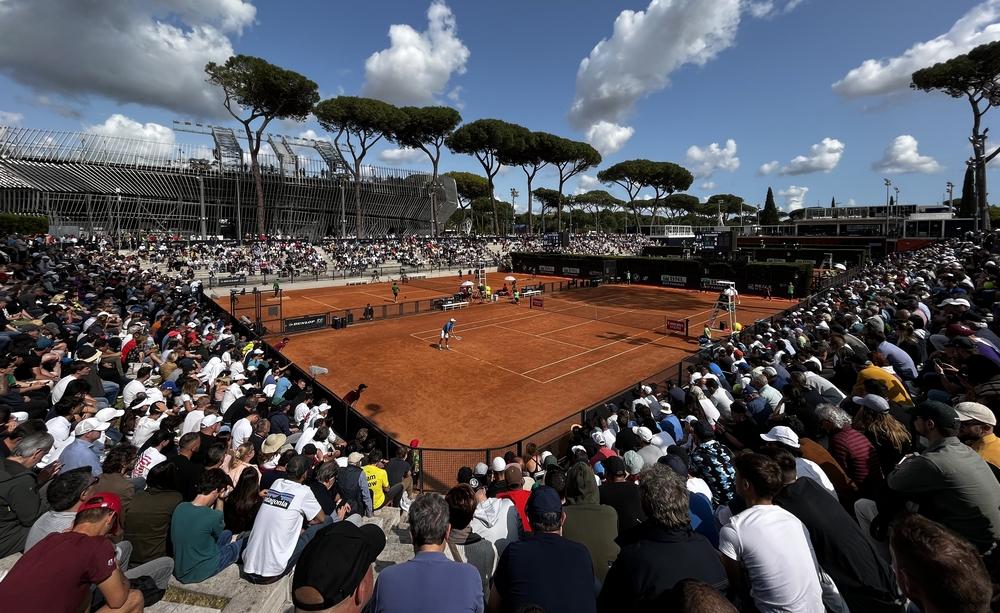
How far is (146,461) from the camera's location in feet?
21.4

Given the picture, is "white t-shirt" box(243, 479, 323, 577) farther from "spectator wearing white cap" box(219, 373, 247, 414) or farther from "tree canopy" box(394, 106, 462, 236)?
"tree canopy" box(394, 106, 462, 236)

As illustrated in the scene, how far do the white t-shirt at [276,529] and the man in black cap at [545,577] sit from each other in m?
2.86

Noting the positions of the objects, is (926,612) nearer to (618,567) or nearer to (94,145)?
(618,567)

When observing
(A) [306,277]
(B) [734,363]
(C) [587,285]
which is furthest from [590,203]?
(B) [734,363]

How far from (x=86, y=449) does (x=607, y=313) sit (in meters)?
33.1

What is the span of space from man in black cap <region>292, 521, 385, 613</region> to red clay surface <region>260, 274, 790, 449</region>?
1074 centimetres

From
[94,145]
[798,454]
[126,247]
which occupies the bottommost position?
[798,454]

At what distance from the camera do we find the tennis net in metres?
31.4

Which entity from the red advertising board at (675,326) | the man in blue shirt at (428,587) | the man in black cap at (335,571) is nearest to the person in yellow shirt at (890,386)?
the man in blue shirt at (428,587)

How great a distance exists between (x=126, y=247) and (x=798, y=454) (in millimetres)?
61539

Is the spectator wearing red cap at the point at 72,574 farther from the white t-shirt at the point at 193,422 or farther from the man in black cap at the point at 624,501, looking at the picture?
the white t-shirt at the point at 193,422

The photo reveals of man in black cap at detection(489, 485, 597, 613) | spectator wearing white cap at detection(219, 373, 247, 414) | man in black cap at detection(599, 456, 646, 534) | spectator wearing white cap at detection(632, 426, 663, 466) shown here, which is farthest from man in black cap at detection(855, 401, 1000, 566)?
spectator wearing white cap at detection(219, 373, 247, 414)

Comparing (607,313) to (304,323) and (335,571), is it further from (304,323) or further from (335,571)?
Answer: (335,571)

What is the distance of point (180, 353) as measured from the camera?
1407 cm
